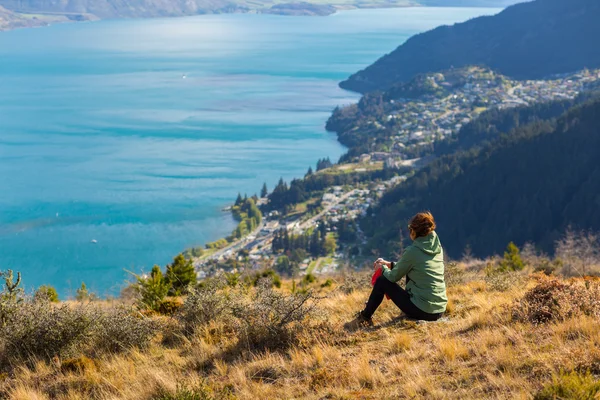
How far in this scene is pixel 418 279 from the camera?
682 cm

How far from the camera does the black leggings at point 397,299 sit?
6.89m

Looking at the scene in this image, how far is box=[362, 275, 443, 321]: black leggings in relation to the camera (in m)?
6.89

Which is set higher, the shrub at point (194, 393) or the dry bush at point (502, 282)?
the shrub at point (194, 393)

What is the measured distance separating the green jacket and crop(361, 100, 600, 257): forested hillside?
179 feet

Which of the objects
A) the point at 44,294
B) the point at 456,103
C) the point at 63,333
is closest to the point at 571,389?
the point at 63,333

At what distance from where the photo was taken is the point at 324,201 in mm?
88125

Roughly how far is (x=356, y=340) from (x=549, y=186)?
68118mm

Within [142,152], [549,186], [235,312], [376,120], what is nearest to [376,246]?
[549,186]

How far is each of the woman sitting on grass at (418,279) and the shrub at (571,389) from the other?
7.70 ft

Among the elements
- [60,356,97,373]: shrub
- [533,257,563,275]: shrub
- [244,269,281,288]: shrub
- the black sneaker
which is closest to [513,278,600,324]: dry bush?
the black sneaker

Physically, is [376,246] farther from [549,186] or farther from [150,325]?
[150,325]

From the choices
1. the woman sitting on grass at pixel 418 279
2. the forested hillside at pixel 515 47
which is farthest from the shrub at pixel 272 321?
the forested hillside at pixel 515 47

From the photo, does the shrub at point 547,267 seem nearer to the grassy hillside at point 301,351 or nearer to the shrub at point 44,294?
the grassy hillside at point 301,351

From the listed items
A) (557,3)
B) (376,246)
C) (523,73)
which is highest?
(557,3)
